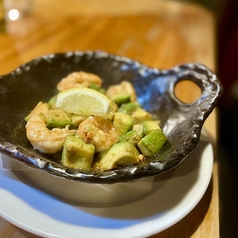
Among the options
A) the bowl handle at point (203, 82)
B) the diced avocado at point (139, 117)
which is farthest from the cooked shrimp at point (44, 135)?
the bowl handle at point (203, 82)

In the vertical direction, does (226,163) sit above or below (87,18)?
below

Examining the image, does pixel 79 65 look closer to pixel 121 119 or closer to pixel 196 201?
pixel 121 119

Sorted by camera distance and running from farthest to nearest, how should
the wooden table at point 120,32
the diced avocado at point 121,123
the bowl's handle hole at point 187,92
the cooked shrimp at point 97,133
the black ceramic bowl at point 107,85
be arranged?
the wooden table at point 120,32
the bowl's handle hole at point 187,92
the diced avocado at point 121,123
the cooked shrimp at point 97,133
the black ceramic bowl at point 107,85

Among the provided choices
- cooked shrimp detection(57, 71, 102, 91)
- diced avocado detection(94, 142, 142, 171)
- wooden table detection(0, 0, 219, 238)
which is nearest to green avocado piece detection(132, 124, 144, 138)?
diced avocado detection(94, 142, 142, 171)

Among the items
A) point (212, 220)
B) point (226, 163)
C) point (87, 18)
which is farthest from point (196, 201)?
point (87, 18)

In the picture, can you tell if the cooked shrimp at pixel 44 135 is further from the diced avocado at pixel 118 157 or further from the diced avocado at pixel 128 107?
the diced avocado at pixel 128 107

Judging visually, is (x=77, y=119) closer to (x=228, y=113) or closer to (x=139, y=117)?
(x=139, y=117)

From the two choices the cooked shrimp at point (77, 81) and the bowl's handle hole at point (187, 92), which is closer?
the cooked shrimp at point (77, 81)
